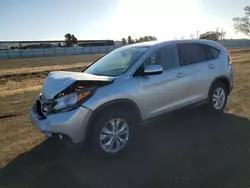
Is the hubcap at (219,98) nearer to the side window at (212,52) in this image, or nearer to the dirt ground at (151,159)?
the dirt ground at (151,159)

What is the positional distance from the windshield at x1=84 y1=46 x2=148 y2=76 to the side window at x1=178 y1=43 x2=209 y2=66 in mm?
868

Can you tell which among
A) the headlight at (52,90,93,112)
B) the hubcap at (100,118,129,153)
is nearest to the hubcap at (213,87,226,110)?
→ the hubcap at (100,118,129,153)

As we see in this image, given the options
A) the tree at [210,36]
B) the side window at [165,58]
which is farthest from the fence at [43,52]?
the side window at [165,58]

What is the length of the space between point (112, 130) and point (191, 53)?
252 centimetres

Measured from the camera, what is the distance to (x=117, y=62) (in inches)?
202

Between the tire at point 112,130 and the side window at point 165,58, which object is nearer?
the tire at point 112,130

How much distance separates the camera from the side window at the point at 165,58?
4896mm

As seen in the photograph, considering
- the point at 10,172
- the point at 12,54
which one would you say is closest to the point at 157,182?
the point at 10,172

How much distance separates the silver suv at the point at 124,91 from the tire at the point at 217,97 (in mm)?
22

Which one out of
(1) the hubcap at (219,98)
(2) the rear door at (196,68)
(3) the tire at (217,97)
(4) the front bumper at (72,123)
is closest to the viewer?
(4) the front bumper at (72,123)

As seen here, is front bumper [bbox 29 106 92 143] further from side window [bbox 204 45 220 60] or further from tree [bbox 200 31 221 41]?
tree [bbox 200 31 221 41]

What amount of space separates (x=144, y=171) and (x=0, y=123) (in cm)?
403

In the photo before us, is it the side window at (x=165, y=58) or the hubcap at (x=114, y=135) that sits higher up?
the side window at (x=165, y=58)

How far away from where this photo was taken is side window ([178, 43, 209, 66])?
5429 millimetres
